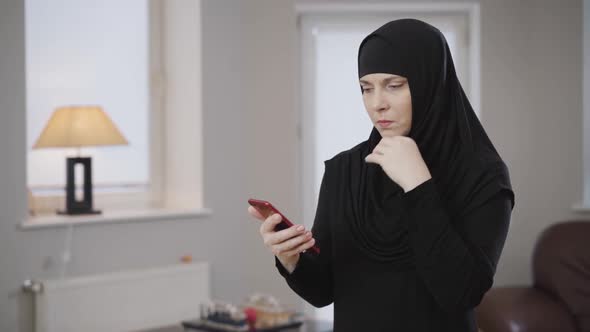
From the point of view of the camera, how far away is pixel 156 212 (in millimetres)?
3879

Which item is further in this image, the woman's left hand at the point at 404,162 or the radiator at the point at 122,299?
the radiator at the point at 122,299

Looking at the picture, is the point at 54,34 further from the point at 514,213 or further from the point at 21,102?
the point at 514,213

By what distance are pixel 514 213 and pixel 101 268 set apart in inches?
90.0

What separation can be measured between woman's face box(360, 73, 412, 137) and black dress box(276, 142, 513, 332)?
12 centimetres

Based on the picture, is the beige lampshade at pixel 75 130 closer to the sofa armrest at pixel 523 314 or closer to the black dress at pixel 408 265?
the sofa armrest at pixel 523 314

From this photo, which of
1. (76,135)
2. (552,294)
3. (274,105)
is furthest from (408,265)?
(274,105)

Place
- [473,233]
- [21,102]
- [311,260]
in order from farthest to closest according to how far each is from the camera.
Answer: [21,102] → [311,260] → [473,233]

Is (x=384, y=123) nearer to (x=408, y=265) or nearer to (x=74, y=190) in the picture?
(x=408, y=265)

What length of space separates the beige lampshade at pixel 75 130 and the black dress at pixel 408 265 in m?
2.33

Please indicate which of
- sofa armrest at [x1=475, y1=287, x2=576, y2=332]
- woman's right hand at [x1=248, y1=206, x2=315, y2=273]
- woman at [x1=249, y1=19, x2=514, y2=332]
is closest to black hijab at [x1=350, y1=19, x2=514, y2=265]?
woman at [x1=249, y1=19, x2=514, y2=332]

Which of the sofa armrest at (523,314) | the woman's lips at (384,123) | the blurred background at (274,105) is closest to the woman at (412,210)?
the woman's lips at (384,123)

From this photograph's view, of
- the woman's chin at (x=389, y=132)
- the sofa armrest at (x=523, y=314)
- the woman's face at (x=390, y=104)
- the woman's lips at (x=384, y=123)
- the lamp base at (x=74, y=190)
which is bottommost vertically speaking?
the sofa armrest at (x=523, y=314)

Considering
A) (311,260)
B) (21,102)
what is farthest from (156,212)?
(311,260)

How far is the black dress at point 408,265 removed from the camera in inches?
44.4
